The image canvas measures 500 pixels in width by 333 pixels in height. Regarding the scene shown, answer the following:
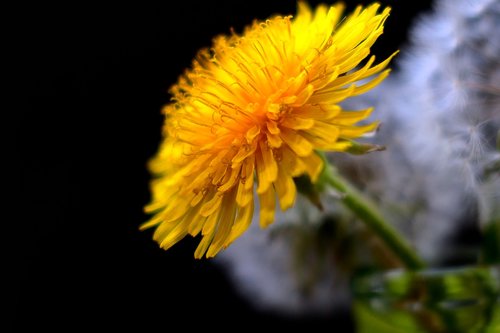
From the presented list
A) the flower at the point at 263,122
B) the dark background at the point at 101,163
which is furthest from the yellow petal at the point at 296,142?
the dark background at the point at 101,163

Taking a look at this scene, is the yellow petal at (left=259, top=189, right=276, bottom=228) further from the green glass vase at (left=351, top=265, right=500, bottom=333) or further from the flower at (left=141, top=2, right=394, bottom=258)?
the green glass vase at (left=351, top=265, right=500, bottom=333)

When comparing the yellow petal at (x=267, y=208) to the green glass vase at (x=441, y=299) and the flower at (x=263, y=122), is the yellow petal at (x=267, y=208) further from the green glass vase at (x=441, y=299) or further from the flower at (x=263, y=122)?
the green glass vase at (x=441, y=299)

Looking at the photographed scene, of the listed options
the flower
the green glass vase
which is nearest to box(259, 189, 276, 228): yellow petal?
the flower

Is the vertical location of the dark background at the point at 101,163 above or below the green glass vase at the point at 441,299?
above

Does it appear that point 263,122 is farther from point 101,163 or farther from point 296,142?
point 101,163

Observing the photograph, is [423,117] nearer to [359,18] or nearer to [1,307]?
[359,18]

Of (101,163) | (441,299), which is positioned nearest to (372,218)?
(441,299)
